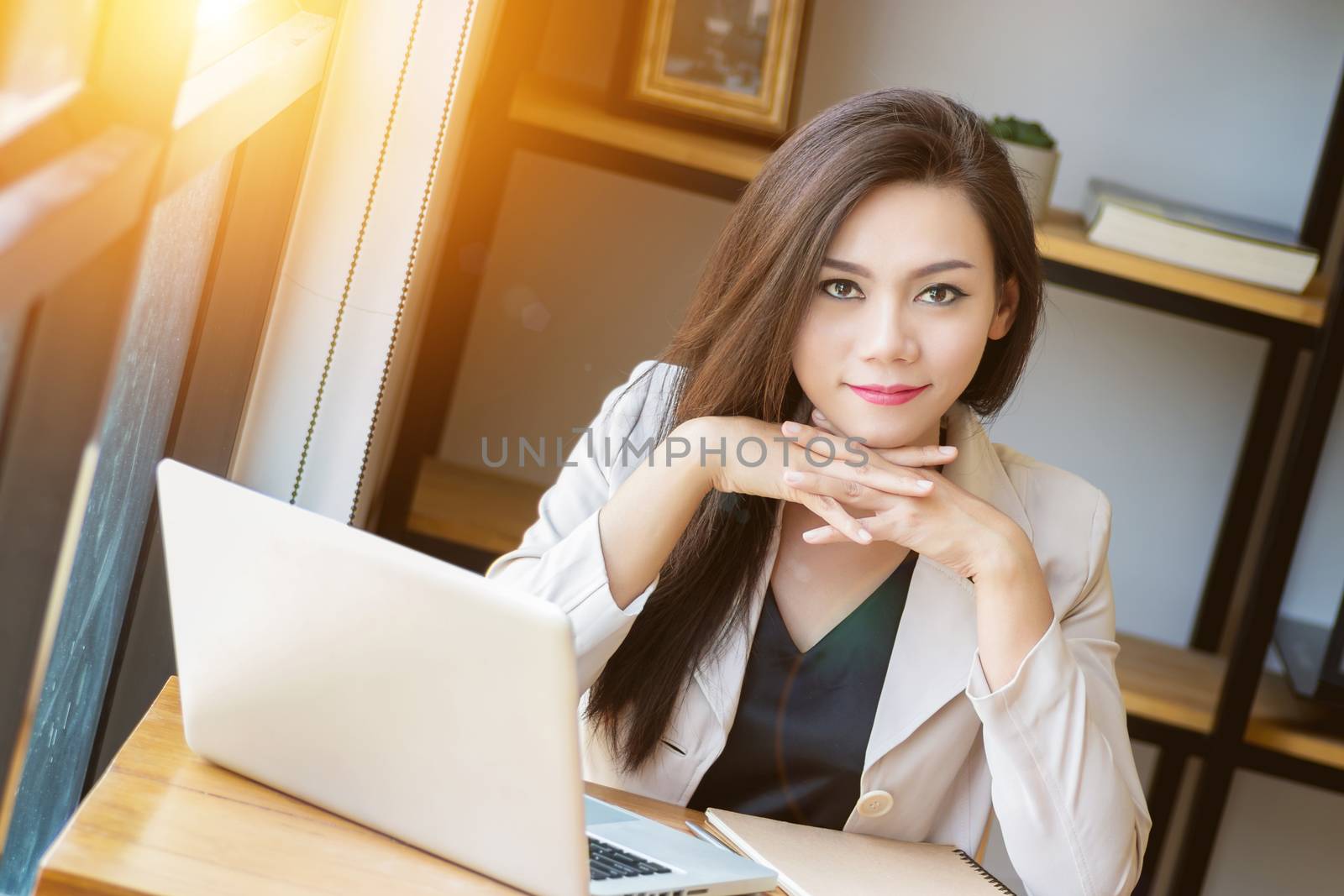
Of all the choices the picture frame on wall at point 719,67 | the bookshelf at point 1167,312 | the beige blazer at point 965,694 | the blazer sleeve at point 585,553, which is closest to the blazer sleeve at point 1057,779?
the beige blazer at point 965,694

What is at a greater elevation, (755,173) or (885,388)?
(755,173)

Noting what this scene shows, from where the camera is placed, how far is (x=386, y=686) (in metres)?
0.83

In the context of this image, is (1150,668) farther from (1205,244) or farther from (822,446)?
(822,446)

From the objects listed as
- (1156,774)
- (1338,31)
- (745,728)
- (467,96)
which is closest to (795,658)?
(745,728)

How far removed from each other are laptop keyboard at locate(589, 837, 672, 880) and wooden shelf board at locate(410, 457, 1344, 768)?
102 centimetres

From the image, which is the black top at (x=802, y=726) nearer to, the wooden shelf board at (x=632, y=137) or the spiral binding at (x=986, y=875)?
the spiral binding at (x=986, y=875)

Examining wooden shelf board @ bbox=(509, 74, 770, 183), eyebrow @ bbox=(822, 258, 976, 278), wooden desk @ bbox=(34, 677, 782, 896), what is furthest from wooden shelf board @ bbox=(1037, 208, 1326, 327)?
wooden desk @ bbox=(34, 677, 782, 896)

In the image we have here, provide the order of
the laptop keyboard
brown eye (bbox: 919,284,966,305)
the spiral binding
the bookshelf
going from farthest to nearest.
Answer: the bookshelf
brown eye (bbox: 919,284,966,305)
the spiral binding
the laptop keyboard

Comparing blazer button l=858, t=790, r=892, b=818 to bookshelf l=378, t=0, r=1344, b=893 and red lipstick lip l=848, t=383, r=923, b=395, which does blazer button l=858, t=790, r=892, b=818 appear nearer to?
red lipstick lip l=848, t=383, r=923, b=395

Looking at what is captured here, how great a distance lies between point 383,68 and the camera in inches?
51.6

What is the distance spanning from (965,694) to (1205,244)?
2.96 ft

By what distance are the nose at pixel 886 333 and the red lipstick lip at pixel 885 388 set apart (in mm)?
29

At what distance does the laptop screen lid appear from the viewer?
2.61 feet

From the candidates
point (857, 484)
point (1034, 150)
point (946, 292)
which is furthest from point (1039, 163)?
point (857, 484)
